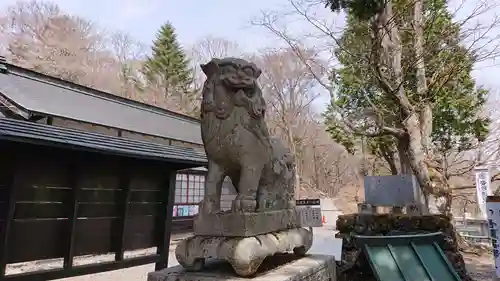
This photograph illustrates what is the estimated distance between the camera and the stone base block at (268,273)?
8.58ft

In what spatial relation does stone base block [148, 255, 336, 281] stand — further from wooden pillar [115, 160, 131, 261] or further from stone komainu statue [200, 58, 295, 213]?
wooden pillar [115, 160, 131, 261]

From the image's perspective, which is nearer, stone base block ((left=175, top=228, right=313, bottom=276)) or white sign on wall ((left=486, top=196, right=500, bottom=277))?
stone base block ((left=175, top=228, right=313, bottom=276))

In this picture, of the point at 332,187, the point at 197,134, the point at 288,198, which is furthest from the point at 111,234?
the point at 332,187

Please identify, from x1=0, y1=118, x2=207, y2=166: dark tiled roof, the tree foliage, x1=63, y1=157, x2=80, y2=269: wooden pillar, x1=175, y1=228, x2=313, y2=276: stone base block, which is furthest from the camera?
the tree foliage

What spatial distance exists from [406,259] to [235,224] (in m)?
2.51

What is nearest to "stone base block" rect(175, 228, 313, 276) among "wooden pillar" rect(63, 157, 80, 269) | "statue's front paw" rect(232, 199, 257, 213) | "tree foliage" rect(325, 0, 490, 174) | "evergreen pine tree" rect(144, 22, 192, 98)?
"statue's front paw" rect(232, 199, 257, 213)

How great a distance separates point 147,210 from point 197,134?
9.49 meters

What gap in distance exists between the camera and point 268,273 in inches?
109

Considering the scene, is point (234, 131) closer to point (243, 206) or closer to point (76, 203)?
point (243, 206)

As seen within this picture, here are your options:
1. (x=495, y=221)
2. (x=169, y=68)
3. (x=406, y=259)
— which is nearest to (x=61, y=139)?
(x=406, y=259)

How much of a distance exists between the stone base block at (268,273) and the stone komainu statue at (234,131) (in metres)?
0.50

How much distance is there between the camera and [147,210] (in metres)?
5.42

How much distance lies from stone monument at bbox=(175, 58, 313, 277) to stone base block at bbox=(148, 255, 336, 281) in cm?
12

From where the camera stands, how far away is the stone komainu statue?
289 centimetres
